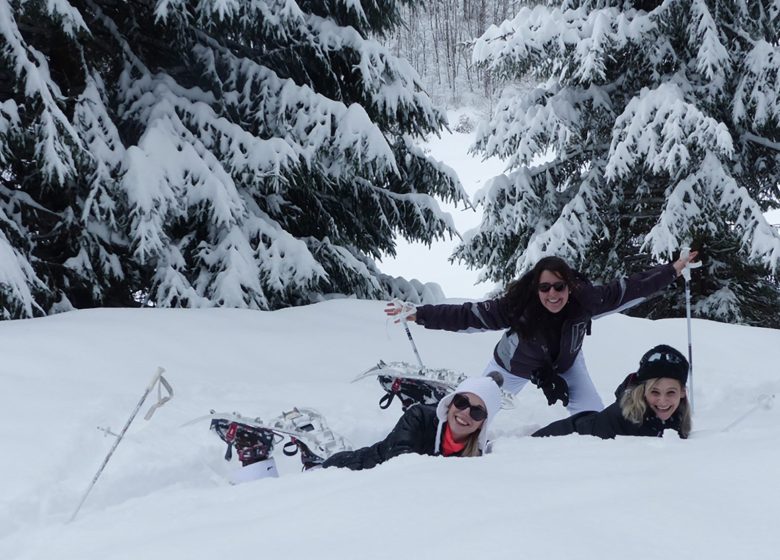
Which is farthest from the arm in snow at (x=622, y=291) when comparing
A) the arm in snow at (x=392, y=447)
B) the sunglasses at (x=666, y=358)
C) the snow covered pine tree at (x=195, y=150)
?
the snow covered pine tree at (x=195, y=150)

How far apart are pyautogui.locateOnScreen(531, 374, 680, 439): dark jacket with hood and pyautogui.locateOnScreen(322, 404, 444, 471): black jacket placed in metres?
0.84

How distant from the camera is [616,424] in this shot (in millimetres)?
3793

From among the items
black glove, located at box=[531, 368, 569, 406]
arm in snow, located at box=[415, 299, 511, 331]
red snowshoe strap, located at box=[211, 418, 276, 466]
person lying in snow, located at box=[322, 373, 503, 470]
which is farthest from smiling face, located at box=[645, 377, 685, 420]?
red snowshoe strap, located at box=[211, 418, 276, 466]

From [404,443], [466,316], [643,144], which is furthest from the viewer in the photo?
[643,144]

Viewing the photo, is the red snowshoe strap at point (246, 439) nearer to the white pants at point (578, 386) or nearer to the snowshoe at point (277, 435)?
the snowshoe at point (277, 435)

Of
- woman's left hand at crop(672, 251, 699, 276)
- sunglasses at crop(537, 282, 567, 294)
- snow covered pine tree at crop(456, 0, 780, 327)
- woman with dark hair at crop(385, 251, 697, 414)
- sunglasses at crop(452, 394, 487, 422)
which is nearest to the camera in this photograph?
sunglasses at crop(452, 394, 487, 422)

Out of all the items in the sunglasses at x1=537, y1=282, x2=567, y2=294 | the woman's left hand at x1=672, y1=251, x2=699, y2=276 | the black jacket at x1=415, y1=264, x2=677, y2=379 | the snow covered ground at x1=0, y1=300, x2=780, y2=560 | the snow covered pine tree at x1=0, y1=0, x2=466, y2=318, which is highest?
the snow covered pine tree at x1=0, y1=0, x2=466, y2=318

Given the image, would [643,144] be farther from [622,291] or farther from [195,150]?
[195,150]

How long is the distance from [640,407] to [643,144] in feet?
18.5

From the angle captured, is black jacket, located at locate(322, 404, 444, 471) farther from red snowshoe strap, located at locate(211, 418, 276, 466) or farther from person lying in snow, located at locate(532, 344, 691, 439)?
person lying in snow, located at locate(532, 344, 691, 439)

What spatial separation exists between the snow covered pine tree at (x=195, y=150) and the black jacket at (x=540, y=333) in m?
2.49

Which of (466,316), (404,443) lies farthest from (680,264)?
(404,443)

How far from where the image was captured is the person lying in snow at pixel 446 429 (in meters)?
3.56

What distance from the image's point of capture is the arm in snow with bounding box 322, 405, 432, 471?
361 centimetres
